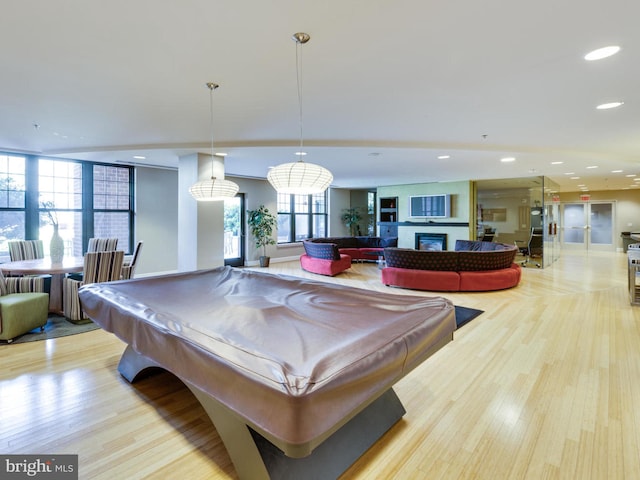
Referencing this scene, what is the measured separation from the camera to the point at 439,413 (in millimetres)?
2270

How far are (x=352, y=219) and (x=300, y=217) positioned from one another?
2380mm

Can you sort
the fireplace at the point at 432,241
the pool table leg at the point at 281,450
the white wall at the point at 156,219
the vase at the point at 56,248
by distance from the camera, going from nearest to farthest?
the pool table leg at the point at 281,450 → the vase at the point at 56,248 → the white wall at the point at 156,219 → the fireplace at the point at 432,241

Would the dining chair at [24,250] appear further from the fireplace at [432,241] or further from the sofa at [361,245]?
the fireplace at [432,241]

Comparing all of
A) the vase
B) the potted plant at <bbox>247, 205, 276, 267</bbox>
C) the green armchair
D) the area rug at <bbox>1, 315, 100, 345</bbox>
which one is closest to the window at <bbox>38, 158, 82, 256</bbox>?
the vase

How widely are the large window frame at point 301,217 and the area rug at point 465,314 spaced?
6296 mm

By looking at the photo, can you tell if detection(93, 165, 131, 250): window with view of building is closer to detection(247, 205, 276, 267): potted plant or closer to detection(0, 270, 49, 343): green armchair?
detection(0, 270, 49, 343): green armchair

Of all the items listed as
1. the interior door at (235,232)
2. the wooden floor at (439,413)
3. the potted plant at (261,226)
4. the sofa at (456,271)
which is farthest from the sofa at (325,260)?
the wooden floor at (439,413)

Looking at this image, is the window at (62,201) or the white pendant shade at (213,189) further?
the window at (62,201)

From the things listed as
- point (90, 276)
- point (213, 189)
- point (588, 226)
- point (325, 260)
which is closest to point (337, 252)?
point (325, 260)

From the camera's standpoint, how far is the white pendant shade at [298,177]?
2.49 m

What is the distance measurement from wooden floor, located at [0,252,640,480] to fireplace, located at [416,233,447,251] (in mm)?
6379

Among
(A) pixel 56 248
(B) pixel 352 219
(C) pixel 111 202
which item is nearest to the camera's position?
(A) pixel 56 248

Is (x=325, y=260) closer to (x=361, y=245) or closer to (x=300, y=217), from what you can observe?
(x=361, y=245)

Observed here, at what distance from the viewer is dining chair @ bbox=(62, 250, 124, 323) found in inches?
162
